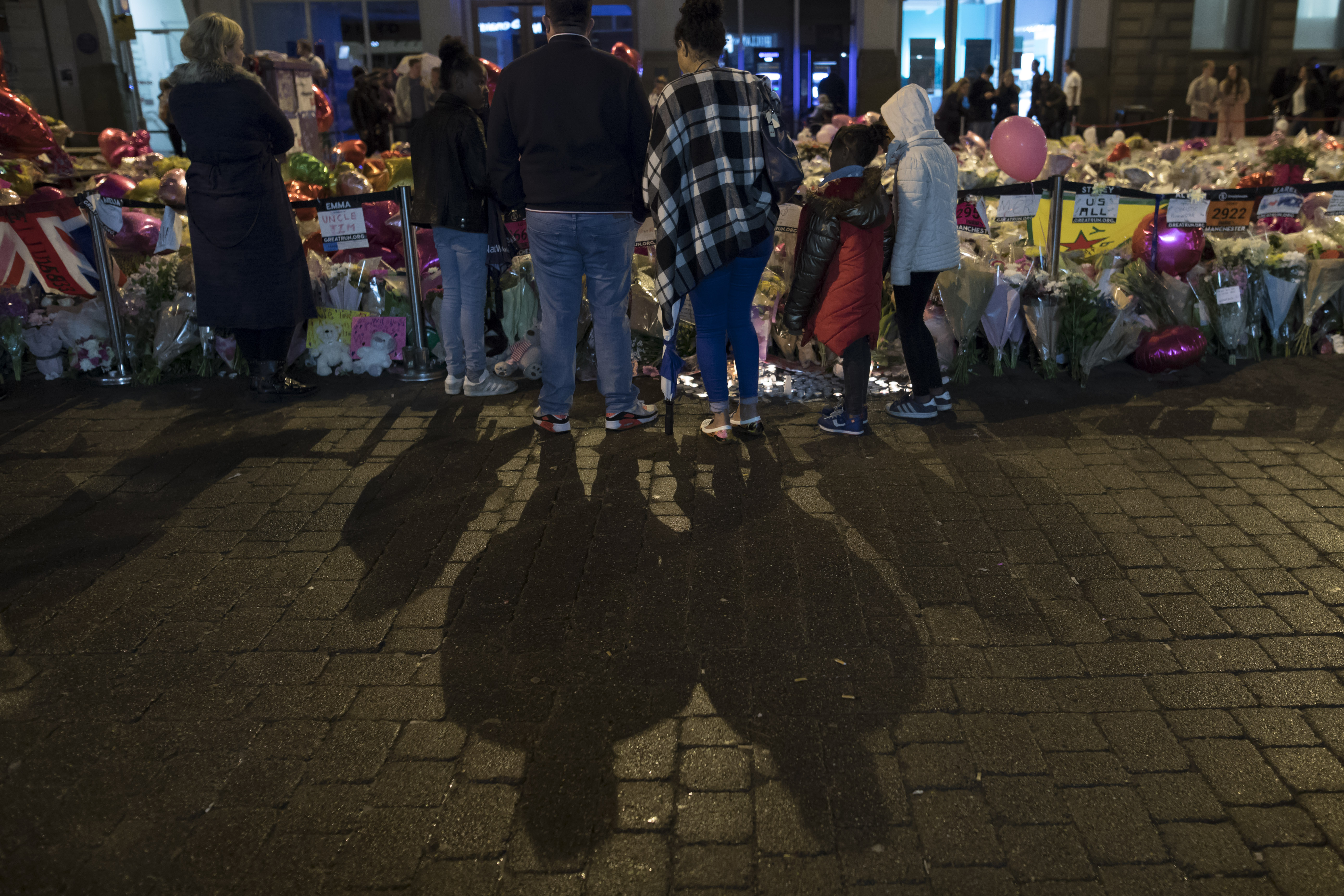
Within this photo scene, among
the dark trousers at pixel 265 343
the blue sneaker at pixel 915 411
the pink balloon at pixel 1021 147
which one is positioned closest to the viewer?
the blue sneaker at pixel 915 411

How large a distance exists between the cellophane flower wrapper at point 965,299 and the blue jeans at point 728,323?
1.59m

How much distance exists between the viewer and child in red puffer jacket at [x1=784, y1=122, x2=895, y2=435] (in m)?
4.55

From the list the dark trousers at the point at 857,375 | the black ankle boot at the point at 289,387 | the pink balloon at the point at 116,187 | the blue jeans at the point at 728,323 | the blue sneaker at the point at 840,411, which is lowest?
the blue sneaker at the point at 840,411

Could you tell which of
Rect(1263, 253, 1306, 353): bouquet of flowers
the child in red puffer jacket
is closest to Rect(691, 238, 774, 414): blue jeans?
the child in red puffer jacket

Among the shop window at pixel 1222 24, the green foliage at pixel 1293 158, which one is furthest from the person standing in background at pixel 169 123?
the shop window at pixel 1222 24

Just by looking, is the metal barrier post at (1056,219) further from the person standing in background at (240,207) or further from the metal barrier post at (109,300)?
the metal barrier post at (109,300)

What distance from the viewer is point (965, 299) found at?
5863 millimetres

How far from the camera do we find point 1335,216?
7.00 m

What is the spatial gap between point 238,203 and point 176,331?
4.06 feet

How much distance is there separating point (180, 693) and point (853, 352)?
3227mm

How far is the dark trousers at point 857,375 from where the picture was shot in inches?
192

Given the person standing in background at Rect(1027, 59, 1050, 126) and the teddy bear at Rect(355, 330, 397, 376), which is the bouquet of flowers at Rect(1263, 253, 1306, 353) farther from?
the person standing in background at Rect(1027, 59, 1050, 126)

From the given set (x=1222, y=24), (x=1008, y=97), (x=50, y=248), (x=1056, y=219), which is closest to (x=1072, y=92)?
(x=1008, y=97)

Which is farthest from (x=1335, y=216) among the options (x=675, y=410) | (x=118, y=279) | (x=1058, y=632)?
(x=118, y=279)
